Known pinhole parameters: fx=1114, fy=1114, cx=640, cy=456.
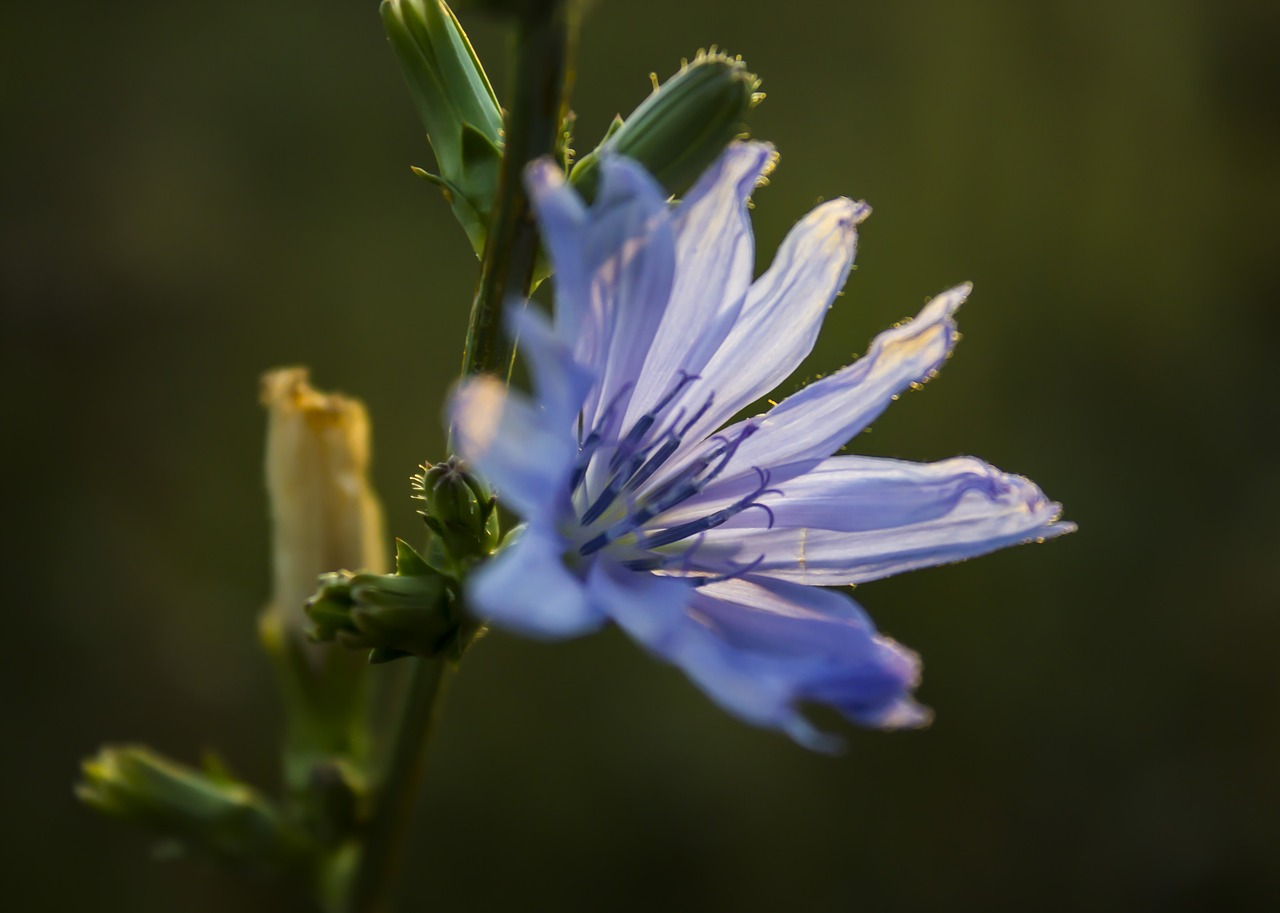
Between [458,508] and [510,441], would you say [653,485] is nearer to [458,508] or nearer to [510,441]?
[458,508]

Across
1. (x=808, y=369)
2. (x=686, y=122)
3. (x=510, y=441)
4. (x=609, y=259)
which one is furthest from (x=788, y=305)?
(x=808, y=369)

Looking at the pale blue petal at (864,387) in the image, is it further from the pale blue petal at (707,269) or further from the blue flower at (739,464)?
the pale blue petal at (707,269)

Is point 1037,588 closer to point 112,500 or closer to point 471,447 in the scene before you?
point 112,500

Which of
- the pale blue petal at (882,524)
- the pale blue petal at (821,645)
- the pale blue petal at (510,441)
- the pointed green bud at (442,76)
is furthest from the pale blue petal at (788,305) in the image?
the pale blue petal at (510,441)

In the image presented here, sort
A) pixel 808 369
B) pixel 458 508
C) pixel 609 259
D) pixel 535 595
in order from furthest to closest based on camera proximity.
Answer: pixel 808 369 < pixel 458 508 < pixel 609 259 < pixel 535 595

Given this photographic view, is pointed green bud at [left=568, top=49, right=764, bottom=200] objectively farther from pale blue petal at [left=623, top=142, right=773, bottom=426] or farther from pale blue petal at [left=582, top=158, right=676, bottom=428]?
pale blue petal at [left=582, top=158, right=676, bottom=428]
